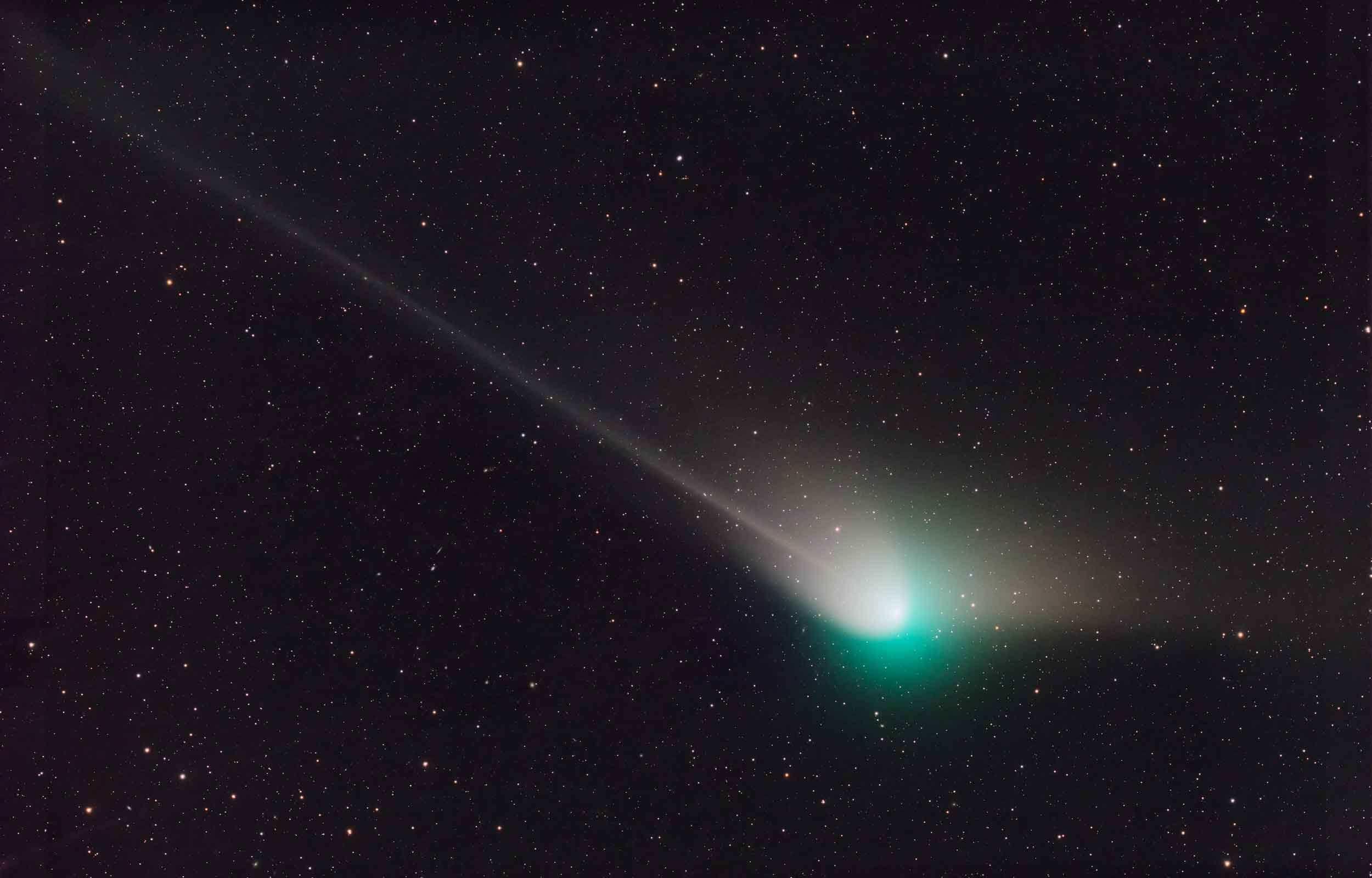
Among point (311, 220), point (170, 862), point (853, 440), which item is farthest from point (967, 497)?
point (170, 862)

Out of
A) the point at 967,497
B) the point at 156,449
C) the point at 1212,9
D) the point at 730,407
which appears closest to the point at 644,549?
the point at 730,407

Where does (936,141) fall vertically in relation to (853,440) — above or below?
above

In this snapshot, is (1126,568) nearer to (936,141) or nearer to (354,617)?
(936,141)

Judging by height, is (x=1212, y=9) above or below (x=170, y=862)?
above

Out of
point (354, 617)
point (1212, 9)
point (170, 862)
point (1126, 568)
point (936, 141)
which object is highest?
point (1212, 9)

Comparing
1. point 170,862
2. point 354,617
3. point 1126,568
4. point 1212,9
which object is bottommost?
point 170,862

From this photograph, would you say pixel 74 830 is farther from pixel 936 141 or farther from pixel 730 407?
pixel 936 141
